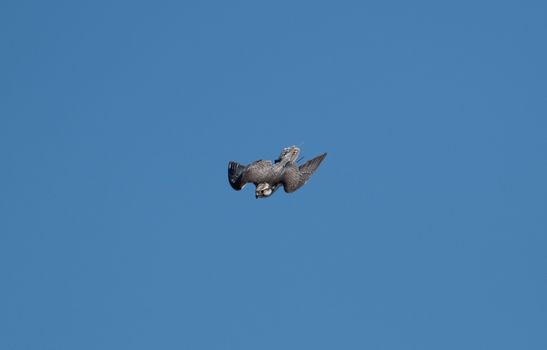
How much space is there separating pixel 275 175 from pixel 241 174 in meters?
1.80

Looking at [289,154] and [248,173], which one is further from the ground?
[289,154]

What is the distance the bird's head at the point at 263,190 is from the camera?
7489 cm

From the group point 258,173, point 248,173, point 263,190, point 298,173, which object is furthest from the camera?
point 298,173

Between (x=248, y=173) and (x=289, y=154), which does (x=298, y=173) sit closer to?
(x=289, y=154)

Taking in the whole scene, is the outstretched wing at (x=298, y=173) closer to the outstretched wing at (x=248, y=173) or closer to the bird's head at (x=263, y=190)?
the outstretched wing at (x=248, y=173)

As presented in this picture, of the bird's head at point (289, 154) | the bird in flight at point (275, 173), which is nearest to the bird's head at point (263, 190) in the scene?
the bird in flight at point (275, 173)

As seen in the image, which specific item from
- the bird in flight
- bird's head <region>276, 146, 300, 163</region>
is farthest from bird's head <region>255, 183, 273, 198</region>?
bird's head <region>276, 146, 300, 163</region>

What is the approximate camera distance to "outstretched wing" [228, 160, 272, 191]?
75.7 m

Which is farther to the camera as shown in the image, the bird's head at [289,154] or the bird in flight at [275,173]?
the bird's head at [289,154]

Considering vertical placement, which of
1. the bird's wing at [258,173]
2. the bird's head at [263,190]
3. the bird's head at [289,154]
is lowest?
the bird's head at [263,190]

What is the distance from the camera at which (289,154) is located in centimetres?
7806

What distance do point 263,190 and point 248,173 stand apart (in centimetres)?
125

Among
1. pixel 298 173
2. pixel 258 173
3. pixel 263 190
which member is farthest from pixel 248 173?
pixel 298 173

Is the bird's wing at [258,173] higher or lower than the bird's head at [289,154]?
lower
